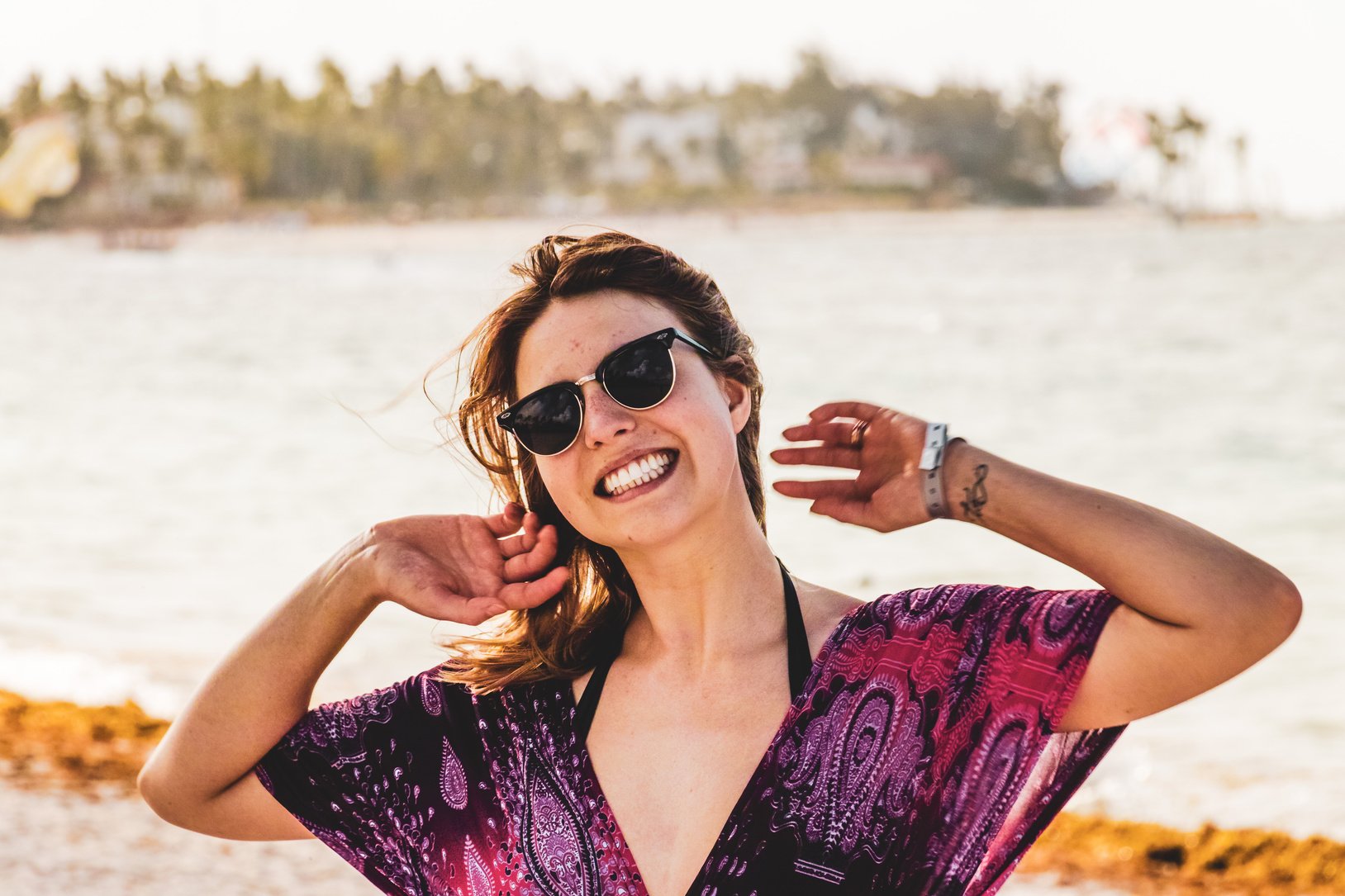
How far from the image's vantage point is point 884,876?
1.78 m

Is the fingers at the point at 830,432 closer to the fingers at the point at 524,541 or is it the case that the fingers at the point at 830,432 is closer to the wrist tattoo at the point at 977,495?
the wrist tattoo at the point at 977,495

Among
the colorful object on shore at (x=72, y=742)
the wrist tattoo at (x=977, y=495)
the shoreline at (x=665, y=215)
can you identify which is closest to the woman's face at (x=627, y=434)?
the wrist tattoo at (x=977, y=495)

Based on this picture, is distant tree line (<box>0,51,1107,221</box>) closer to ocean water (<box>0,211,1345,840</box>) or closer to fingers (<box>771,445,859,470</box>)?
ocean water (<box>0,211,1345,840</box>)

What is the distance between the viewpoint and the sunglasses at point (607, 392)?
6.49 feet

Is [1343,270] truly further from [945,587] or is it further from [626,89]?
[626,89]

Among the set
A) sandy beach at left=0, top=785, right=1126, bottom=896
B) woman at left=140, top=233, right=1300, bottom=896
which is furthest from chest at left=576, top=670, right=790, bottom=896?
sandy beach at left=0, top=785, right=1126, bottom=896

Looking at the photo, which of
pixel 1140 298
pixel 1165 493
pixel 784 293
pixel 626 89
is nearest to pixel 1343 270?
pixel 1140 298

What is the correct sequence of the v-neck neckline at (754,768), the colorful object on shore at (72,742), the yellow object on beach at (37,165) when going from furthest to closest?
the yellow object on beach at (37,165), the colorful object on shore at (72,742), the v-neck neckline at (754,768)

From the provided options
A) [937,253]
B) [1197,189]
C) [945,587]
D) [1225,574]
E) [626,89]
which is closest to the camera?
[1225,574]

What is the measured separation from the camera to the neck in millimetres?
2049

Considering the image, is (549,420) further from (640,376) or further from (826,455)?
(826,455)

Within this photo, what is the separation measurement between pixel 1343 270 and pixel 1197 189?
7653cm

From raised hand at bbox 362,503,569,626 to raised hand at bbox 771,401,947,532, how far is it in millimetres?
367

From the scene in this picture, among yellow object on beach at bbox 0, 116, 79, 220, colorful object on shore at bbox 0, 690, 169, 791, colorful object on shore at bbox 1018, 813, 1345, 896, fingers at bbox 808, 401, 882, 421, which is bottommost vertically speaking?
colorful object on shore at bbox 0, 690, 169, 791
